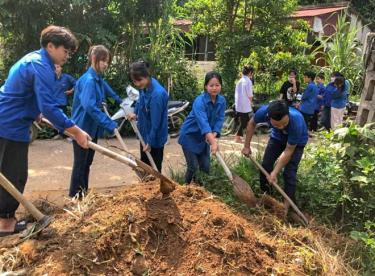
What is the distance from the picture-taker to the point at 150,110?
14.0ft

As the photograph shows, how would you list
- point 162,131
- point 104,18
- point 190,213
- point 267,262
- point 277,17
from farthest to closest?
1. point 277,17
2. point 104,18
3. point 162,131
4. point 190,213
5. point 267,262

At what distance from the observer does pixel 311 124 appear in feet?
30.6

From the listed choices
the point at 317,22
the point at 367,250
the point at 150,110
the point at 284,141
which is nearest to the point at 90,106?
the point at 150,110

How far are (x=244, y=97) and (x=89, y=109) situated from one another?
4591mm

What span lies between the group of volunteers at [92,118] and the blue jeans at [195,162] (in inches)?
0.4

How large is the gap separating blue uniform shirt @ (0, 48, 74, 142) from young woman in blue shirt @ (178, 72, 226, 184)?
1.46 metres

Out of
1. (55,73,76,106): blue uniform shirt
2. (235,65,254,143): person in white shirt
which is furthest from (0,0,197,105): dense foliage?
(235,65,254,143): person in white shirt

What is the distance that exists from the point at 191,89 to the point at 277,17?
281 cm

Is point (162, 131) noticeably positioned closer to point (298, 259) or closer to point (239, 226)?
point (239, 226)

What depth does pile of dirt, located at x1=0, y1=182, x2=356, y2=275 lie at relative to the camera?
280cm

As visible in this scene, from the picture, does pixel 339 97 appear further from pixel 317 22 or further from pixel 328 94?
pixel 317 22

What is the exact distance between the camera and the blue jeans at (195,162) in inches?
174

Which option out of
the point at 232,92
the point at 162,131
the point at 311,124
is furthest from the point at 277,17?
the point at 162,131

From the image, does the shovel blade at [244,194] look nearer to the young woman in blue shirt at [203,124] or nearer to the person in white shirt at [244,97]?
the young woman in blue shirt at [203,124]
